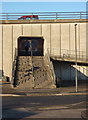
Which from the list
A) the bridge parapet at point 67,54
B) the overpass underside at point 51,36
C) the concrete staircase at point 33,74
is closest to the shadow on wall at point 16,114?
the concrete staircase at point 33,74

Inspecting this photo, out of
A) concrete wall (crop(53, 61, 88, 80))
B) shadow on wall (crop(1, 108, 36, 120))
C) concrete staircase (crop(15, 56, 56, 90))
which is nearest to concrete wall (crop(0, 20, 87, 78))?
concrete wall (crop(53, 61, 88, 80))

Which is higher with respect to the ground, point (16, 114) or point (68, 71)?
point (68, 71)

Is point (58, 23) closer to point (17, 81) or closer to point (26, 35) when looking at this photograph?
point (26, 35)

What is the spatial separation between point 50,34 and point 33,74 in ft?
25.8

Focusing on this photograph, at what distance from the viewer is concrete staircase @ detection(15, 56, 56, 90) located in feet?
88.4

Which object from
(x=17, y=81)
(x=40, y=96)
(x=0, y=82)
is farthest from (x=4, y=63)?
(x=40, y=96)

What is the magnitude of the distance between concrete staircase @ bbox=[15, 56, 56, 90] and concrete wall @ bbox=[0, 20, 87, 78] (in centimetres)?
250

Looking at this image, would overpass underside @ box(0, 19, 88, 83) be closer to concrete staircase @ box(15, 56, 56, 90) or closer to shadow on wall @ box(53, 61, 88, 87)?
shadow on wall @ box(53, 61, 88, 87)

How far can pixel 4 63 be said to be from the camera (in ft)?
115

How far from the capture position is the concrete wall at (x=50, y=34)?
3488 cm

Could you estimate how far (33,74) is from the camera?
2920 cm

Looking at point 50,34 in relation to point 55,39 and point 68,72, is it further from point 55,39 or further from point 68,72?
point 68,72

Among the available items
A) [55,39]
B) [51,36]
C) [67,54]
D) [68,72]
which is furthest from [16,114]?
[51,36]

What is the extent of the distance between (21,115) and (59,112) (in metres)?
2.30
